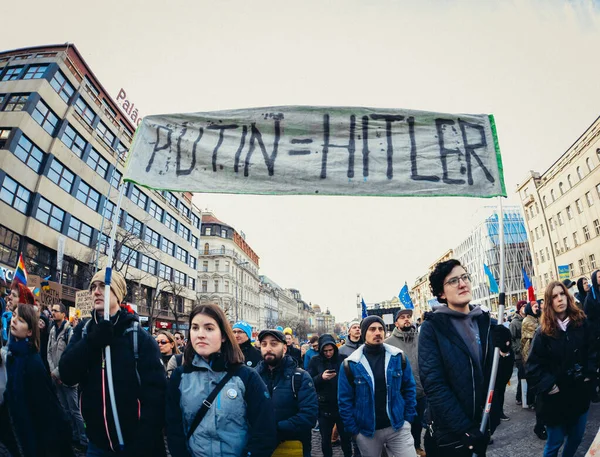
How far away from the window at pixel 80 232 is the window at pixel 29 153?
15.3 feet

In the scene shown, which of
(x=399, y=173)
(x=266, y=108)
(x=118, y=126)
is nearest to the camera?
(x=399, y=173)

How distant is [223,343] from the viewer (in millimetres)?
2736

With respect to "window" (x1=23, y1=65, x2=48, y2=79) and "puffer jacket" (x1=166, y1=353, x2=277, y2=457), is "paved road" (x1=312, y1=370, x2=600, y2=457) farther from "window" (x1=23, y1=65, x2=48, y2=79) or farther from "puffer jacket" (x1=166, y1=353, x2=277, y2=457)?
"window" (x1=23, y1=65, x2=48, y2=79)

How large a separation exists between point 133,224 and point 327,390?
34.4 meters

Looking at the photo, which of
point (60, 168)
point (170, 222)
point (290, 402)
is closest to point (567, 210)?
point (170, 222)

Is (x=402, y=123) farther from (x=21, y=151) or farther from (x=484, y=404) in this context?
(x=21, y=151)

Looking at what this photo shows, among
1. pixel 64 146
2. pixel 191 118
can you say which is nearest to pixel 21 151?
pixel 64 146

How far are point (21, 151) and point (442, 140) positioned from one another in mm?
28492

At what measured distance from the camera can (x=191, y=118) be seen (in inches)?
145

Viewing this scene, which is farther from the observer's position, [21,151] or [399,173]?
[21,151]

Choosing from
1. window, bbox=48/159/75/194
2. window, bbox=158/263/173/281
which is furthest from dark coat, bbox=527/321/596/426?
window, bbox=158/263/173/281

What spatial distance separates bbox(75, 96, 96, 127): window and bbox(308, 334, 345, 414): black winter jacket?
31.3m

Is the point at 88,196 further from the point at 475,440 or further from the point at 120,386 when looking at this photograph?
the point at 475,440

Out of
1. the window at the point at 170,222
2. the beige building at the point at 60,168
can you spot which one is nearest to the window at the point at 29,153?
the beige building at the point at 60,168
